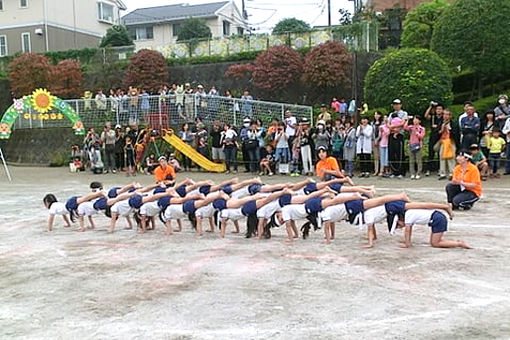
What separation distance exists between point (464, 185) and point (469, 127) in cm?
446

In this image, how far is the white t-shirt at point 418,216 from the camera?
8.04 m

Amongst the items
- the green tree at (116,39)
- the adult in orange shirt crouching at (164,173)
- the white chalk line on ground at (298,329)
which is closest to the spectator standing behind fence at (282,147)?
the adult in orange shirt crouching at (164,173)

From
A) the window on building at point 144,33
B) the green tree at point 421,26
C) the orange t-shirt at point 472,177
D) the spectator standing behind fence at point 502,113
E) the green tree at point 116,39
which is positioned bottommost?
the orange t-shirt at point 472,177

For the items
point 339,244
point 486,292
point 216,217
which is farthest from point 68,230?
point 486,292

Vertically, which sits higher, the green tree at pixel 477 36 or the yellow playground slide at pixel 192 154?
the green tree at pixel 477 36

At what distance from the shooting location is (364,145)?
52.9 ft

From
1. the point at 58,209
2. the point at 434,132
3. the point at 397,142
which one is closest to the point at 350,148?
the point at 397,142

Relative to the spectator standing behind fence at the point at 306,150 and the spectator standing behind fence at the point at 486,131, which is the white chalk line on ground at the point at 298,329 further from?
the spectator standing behind fence at the point at 306,150

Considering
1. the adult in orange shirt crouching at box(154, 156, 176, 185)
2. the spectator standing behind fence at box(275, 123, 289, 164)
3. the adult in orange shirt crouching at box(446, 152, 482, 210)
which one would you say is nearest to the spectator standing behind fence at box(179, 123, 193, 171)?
the spectator standing behind fence at box(275, 123, 289, 164)

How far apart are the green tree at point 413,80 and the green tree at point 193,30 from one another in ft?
78.5

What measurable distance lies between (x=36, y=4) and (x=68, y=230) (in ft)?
100

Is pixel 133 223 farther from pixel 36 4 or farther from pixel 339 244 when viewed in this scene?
pixel 36 4

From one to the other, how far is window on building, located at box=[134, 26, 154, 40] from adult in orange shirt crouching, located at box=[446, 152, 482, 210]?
126ft

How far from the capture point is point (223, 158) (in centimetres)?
1919
